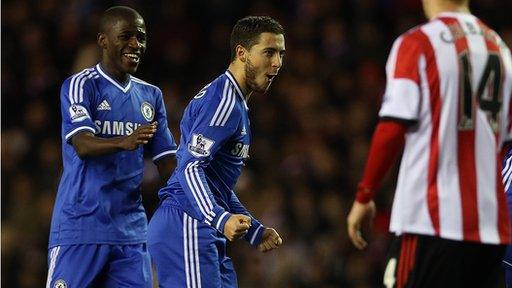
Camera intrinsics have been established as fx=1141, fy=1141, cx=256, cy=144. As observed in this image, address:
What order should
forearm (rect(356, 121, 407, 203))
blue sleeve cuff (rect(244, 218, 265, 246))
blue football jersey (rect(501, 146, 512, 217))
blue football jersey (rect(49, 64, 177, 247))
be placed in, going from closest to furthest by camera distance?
1. forearm (rect(356, 121, 407, 203))
2. blue sleeve cuff (rect(244, 218, 265, 246))
3. blue football jersey (rect(49, 64, 177, 247))
4. blue football jersey (rect(501, 146, 512, 217))

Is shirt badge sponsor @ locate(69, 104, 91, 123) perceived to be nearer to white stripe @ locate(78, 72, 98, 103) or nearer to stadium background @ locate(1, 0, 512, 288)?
white stripe @ locate(78, 72, 98, 103)

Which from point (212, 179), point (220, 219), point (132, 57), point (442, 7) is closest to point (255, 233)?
point (212, 179)

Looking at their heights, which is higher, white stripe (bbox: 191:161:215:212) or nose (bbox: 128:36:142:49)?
nose (bbox: 128:36:142:49)

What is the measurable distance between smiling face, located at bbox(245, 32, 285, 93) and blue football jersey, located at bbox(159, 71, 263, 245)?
11 centimetres

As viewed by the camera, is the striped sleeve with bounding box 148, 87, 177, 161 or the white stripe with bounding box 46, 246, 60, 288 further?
the striped sleeve with bounding box 148, 87, 177, 161

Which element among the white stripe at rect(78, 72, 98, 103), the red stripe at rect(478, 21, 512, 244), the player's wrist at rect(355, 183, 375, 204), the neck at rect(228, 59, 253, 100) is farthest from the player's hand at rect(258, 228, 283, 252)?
the red stripe at rect(478, 21, 512, 244)

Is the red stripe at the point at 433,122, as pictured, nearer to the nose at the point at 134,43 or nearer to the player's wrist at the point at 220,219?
the player's wrist at the point at 220,219

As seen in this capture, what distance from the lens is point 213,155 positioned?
5918mm

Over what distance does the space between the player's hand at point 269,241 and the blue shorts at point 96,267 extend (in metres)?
0.81

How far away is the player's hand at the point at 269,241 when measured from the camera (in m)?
6.12

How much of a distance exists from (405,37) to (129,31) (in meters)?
2.25

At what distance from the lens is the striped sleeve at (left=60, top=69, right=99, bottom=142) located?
20.7ft

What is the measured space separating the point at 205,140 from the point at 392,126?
4.60 feet

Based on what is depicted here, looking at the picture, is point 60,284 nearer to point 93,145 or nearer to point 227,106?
point 93,145
